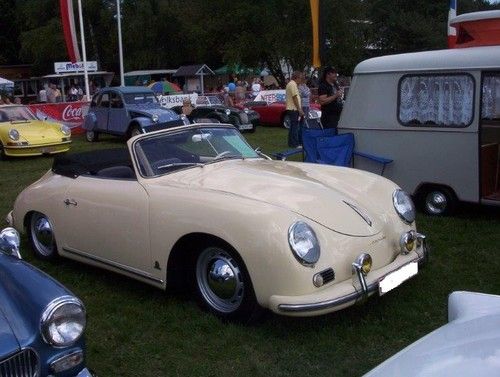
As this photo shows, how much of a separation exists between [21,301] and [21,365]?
0.32 metres

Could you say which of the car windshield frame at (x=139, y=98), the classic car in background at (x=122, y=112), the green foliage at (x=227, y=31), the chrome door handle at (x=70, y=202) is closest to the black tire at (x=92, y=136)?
the classic car in background at (x=122, y=112)

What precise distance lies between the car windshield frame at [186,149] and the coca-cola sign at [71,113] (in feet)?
51.2

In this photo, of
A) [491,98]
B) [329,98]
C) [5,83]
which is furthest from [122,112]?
[5,83]

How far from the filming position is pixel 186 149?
5148 mm

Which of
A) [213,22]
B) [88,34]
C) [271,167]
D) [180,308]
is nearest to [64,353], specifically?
[180,308]

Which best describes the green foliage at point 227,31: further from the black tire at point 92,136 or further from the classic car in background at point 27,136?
the classic car in background at point 27,136

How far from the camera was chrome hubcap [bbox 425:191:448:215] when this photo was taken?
7.04 meters

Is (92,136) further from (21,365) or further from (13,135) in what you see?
(21,365)

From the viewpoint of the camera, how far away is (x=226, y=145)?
213 inches

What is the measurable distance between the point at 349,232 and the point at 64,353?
6.74 feet

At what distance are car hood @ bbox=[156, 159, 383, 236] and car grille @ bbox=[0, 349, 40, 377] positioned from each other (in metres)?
1.90

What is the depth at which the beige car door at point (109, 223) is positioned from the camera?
454 cm

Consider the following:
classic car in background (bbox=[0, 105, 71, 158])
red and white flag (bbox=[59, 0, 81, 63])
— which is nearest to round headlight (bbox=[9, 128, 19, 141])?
classic car in background (bbox=[0, 105, 71, 158])

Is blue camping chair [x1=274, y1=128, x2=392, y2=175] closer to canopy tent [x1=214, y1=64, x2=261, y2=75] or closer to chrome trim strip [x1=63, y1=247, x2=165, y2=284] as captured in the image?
chrome trim strip [x1=63, y1=247, x2=165, y2=284]
